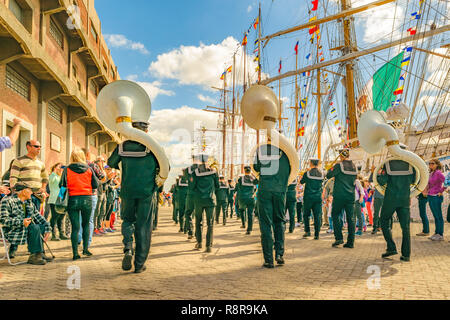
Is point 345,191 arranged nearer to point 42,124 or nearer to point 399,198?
point 399,198

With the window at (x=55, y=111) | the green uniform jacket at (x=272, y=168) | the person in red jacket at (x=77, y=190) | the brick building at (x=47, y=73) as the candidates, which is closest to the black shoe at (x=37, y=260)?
the person in red jacket at (x=77, y=190)

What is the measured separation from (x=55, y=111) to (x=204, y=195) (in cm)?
1344

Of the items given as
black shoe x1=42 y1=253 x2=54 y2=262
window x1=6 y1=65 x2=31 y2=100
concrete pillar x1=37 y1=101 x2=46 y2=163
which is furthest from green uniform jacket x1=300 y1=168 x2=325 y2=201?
concrete pillar x1=37 y1=101 x2=46 y2=163

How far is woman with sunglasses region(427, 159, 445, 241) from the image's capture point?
8.85 m

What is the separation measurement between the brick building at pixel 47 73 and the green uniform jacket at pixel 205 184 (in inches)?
283

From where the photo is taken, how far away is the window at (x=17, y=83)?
41.3 feet

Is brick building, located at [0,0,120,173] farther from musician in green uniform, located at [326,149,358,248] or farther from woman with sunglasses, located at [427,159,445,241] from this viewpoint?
woman with sunglasses, located at [427,159,445,241]

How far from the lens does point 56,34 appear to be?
1683 cm

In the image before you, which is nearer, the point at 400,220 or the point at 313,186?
the point at 400,220

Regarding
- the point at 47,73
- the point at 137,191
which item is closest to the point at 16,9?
the point at 47,73
